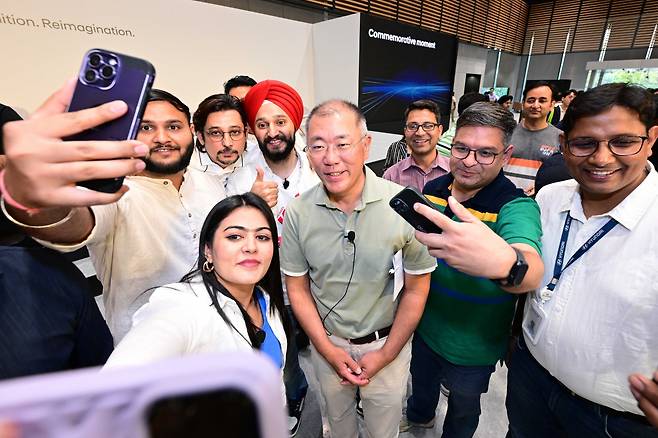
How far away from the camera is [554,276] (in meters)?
1.12

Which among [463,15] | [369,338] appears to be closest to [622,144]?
[369,338]

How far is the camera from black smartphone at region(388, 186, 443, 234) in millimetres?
949

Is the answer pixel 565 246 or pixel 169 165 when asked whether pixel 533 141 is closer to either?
pixel 565 246

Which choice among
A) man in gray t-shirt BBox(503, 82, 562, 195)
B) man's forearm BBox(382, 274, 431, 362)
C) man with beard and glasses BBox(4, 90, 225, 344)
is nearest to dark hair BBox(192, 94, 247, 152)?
man with beard and glasses BBox(4, 90, 225, 344)

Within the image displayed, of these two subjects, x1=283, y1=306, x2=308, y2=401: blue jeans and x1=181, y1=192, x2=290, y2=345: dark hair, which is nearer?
x1=181, y1=192, x2=290, y2=345: dark hair

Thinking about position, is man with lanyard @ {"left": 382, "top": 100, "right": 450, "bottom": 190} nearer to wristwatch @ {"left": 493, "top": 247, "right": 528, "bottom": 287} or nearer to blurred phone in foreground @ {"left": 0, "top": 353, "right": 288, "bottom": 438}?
wristwatch @ {"left": 493, "top": 247, "right": 528, "bottom": 287}

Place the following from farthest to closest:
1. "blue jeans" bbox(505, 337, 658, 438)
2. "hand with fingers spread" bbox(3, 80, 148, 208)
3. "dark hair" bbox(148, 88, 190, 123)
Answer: "dark hair" bbox(148, 88, 190, 123)
"blue jeans" bbox(505, 337, 658, 438)
"hand with fingers spread" bbox(3, 80, 148, 208)

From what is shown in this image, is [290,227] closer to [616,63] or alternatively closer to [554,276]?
[554,276]

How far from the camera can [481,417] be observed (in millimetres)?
2074

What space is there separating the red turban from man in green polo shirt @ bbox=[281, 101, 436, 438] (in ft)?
3.25

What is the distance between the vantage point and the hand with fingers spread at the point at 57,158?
1.83ft

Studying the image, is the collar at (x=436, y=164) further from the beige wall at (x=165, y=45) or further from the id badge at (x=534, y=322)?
the beige wall at (x=165, y=45)

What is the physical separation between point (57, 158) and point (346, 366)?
1.35m

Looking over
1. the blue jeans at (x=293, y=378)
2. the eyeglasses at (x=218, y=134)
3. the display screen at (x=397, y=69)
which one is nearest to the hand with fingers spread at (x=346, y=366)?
the blue jeans at (x=293, y=378)
